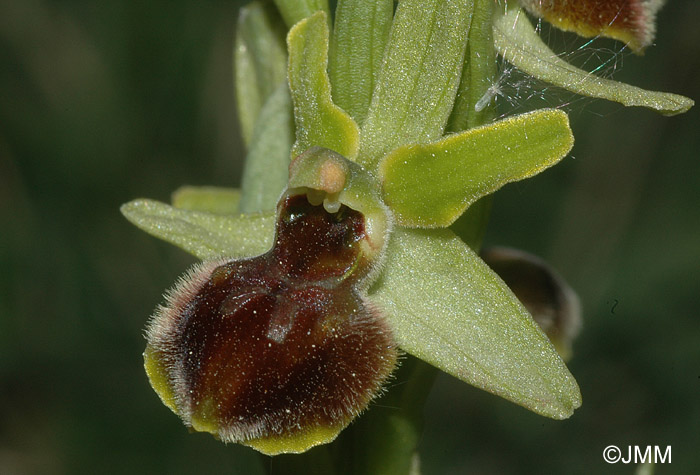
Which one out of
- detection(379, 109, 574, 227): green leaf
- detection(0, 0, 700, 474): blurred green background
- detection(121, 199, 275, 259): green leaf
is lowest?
A: detection(0, 0, 700, 474): blurred green background

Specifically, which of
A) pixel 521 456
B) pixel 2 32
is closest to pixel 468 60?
pixel 521 456

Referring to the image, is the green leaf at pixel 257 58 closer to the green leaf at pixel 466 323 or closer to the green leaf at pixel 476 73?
the green leaf at pixel 476 73

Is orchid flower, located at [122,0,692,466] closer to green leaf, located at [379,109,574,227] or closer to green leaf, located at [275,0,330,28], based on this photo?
green leaf, located at [379,109,574,227]

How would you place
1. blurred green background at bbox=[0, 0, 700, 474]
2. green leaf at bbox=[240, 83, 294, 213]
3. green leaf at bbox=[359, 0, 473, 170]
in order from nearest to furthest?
green leaf at bbox=[359, 0, 473, 170] < green leaf at bbox=[240, 83, 294, 213] < blurred green background at bbox=[0, 0, 700, 474]

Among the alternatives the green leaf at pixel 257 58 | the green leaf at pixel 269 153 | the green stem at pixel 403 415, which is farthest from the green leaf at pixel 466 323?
the green leaf at pixel 257 58

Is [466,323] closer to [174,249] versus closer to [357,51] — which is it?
[357,51]

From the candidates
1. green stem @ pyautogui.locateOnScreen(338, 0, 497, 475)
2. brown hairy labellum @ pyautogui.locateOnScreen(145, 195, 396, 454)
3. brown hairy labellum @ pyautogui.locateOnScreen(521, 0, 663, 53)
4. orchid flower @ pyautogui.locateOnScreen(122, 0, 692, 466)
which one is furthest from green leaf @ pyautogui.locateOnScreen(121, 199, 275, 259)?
brown hairy labellum @ pyautogui.locateOnScreen(521, 0, 663, 53)

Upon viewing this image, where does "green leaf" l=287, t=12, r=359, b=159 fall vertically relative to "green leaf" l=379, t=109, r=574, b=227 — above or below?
above
